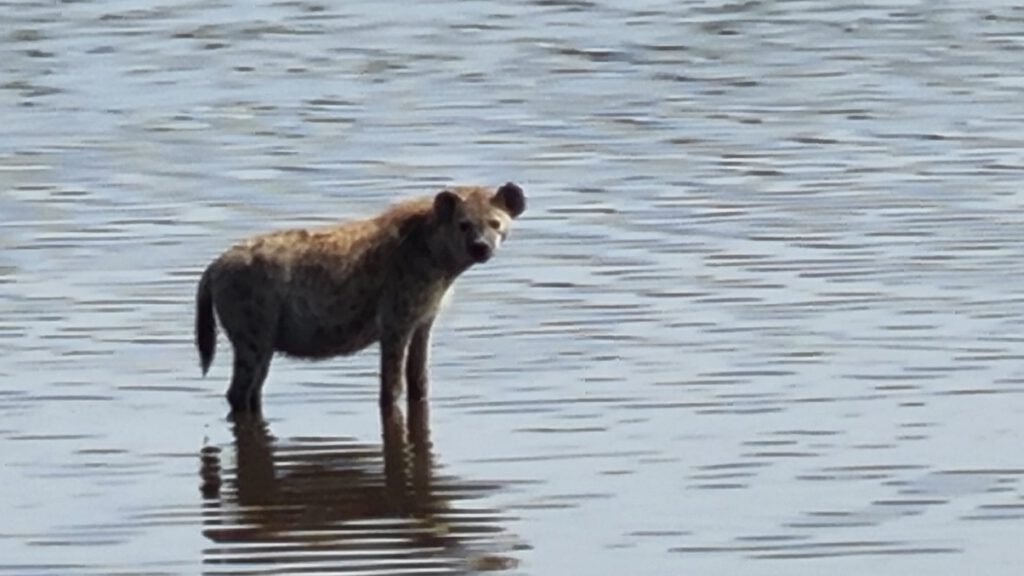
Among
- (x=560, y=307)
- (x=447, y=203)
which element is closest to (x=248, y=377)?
(x=447, y=203)

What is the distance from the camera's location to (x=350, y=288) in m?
11.4

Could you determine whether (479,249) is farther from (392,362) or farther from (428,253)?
(392,362)

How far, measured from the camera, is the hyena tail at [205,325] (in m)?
11.4

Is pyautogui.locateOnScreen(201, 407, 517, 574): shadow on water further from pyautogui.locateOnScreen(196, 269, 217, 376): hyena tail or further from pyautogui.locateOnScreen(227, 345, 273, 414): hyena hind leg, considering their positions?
pyautogui.locateOnScreen(196, 269, 217, 376): hyena tail

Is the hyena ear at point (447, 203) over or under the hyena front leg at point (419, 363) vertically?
over

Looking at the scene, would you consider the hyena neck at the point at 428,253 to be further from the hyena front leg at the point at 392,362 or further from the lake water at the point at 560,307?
the lake water at the point at 560,307

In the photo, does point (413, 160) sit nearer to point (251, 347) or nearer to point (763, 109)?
point (763, 109)

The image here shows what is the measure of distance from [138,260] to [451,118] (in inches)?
179

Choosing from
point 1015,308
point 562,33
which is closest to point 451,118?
point 562,33

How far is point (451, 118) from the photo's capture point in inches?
704

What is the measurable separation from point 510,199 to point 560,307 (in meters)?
1.35

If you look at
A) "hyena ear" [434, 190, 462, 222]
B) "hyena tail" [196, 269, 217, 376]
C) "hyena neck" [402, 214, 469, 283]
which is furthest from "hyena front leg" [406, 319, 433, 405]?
"hyena tail" [196, 269, 217, 376]

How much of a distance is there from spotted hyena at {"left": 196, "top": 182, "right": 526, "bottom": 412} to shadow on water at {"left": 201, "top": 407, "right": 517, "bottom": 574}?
0.35m

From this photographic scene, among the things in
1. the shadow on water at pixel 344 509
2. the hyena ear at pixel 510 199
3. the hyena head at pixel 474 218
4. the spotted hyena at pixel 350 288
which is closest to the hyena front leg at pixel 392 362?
the spotted hyena at pixel 350 288
